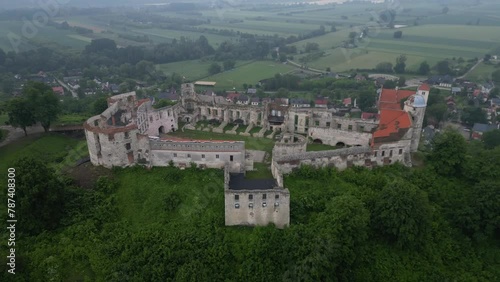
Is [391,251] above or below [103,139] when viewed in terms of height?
below

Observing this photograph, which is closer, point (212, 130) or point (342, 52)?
point (212, 130)

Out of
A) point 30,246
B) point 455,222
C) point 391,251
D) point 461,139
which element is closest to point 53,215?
point 30,246

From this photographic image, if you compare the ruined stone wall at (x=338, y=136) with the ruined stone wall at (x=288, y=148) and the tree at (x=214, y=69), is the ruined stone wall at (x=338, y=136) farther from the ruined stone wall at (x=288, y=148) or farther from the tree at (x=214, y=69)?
the tree at (x=214, y=69)

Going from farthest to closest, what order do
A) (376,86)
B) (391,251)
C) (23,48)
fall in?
1. (23,48)
2. (376,86)
3. (391,251)

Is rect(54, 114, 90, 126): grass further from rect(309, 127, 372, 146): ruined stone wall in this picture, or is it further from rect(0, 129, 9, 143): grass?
rect(309, 127, 372, 146): ruined stone wall

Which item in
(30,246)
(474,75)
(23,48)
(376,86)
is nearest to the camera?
(30,246)

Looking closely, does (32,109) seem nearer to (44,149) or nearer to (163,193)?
(44,149)

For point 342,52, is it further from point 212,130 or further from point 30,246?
point 30,246

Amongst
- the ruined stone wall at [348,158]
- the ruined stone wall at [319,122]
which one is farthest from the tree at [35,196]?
the ruined stone wall at [319,122]

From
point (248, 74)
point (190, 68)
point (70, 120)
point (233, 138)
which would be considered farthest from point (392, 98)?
point (190, 68)
